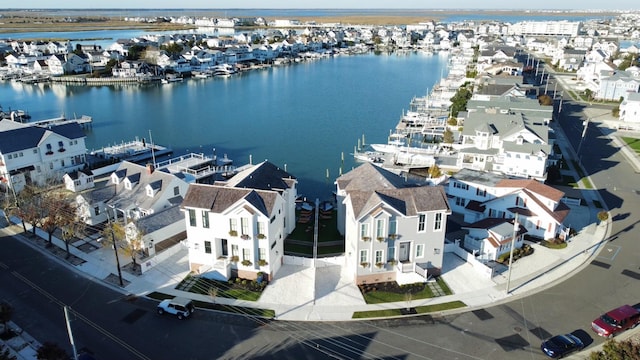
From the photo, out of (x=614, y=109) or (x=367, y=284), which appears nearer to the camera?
(x=367, y=284)

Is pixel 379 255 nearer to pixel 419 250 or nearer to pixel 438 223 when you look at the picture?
pixel 419 250

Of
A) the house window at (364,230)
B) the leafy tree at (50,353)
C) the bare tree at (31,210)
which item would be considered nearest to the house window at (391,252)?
the house window at (364,230)

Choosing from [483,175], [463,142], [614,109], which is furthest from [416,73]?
[483,175]

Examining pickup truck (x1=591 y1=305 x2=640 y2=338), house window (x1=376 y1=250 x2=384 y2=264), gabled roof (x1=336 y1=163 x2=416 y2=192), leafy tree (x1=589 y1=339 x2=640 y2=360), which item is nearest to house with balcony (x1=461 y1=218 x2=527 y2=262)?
gabled roof (x1=336 y1=163 x2=416 y2=192)

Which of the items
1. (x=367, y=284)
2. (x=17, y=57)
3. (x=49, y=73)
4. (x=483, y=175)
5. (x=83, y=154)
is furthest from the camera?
(x=17, y=57)

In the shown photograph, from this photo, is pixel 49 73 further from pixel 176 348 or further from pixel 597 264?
pixel 597 264

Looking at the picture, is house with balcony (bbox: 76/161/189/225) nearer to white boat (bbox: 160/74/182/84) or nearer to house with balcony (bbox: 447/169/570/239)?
house with balcony (bbox: 447/169/570/239)

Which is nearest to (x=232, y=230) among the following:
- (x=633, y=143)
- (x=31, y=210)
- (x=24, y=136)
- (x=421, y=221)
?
(x=421, y=221)
